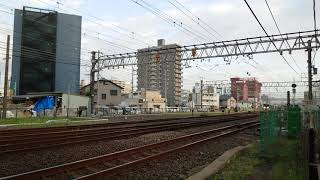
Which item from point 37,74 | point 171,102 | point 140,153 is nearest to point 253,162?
point 140,153

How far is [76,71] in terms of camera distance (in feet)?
289

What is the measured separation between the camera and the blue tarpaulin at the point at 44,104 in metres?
53.1

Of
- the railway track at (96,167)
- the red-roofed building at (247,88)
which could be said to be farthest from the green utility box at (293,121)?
the red-roofed building at (247,88)

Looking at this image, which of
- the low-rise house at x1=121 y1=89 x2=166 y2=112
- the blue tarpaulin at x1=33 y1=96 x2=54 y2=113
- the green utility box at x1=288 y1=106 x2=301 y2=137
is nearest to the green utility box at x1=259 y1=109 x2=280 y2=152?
the green utility box at x1=288 y1=106 x2=301 y2=137

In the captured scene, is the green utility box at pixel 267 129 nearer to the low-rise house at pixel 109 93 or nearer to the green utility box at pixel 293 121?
the green utility box at pixel 293 121

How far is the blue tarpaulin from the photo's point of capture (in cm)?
5306

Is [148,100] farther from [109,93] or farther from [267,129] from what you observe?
[267,129]

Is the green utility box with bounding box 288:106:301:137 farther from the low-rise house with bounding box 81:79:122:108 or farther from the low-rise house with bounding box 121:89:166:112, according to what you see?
the low-rise house with bounding box 121:89:166:112

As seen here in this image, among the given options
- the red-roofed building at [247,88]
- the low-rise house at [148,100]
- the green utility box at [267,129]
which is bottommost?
the green utility box at [267,129]

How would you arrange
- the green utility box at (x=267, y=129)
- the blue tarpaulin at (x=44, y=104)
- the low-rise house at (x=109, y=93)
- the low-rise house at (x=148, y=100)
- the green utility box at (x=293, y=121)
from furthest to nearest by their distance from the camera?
the low-rise house at (x=148, y=100) < the low-rise house at (x=109, y=93) < the blue tarpaulin at (x=44, y=104) < the green utility box at (x=293, y=121) < the green utility box at (x=267, y=129)

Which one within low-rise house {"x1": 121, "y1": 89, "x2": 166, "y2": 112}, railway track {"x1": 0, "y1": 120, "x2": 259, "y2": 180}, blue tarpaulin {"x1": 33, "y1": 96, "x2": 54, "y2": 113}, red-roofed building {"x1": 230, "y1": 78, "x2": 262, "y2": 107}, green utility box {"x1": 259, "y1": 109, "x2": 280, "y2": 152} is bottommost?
railway track {"x1": 0, "y1": 120, "x2": 259, "y2": 180}

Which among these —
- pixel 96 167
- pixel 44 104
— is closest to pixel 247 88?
pixel 44 104

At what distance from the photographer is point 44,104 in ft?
177

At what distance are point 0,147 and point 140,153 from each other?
17.7 ft
